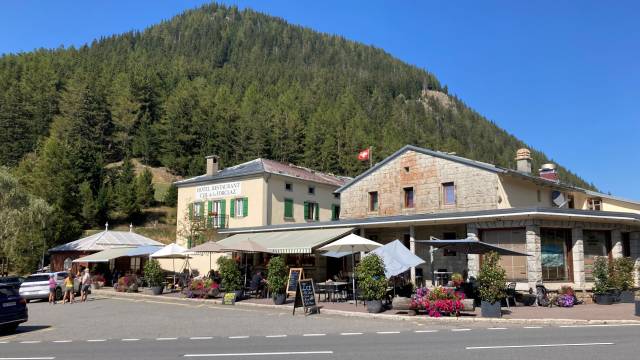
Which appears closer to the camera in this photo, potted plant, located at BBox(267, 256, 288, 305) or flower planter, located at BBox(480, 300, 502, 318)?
flower planter, located at BBox(480, 300, 502, 318)

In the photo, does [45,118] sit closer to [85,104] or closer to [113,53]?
[85,104]

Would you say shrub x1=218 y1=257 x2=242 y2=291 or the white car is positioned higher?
shrub x1=218 y1=257 x2=242 y2=291

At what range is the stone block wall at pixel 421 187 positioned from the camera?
78.7 ft

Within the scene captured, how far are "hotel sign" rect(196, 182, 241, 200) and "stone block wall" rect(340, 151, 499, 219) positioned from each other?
308 inches

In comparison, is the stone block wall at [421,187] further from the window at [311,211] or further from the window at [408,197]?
the window at [311,211]

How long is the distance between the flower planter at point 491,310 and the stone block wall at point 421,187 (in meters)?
9.85

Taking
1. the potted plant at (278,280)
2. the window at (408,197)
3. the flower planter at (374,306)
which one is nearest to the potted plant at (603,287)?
the flower planter at (374,306)

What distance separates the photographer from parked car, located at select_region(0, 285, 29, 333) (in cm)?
1286

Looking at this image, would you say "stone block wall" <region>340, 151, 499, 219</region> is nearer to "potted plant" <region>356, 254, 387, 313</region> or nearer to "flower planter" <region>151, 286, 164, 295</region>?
"potted plant" <region>356, 254, 387, 313</region>

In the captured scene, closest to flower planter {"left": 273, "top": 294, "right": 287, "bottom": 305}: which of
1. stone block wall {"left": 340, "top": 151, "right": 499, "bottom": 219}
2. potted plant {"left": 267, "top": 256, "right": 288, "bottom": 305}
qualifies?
potted plant {"left": 267, "top": 256, "right": 288, "bottom": 305}

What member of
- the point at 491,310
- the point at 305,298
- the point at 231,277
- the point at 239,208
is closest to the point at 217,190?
the point at 239,208

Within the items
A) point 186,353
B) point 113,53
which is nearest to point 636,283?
point 186,353

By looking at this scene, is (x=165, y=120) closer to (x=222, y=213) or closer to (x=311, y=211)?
(x=222, y=213)

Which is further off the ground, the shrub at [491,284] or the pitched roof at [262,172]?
the pitched roof at [262,172]
